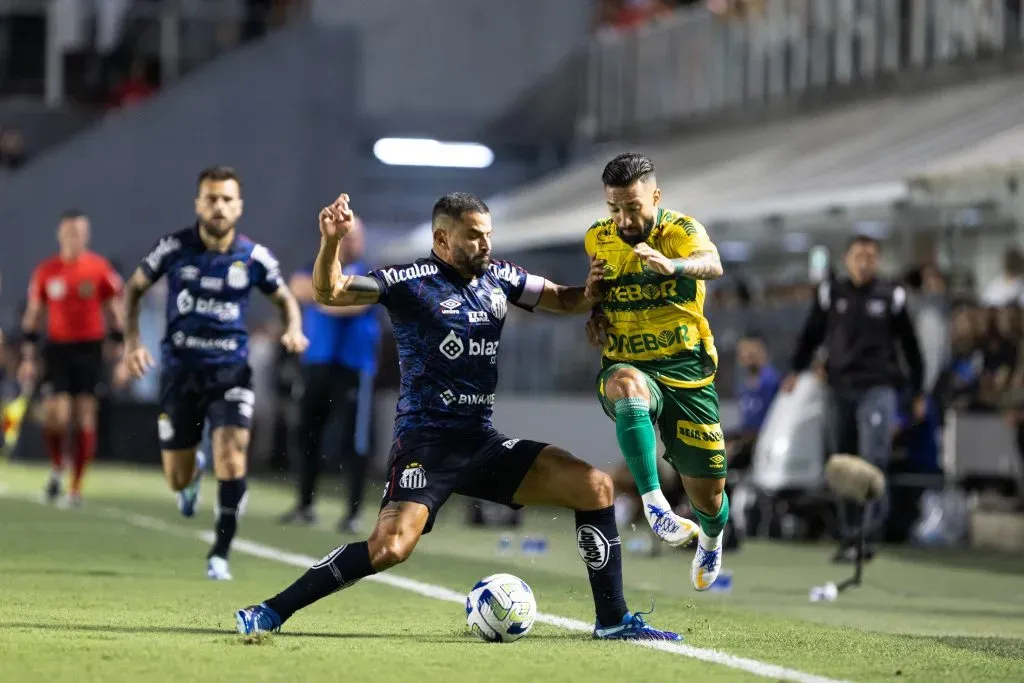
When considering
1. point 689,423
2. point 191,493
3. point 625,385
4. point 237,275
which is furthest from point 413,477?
point 191,493

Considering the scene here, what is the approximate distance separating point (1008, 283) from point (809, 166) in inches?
204

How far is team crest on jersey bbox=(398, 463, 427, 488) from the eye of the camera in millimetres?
8312

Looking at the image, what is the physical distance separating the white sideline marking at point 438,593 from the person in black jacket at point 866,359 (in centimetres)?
400

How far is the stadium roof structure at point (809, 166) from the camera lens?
65.3 feet

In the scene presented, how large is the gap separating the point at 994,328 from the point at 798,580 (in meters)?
4.37

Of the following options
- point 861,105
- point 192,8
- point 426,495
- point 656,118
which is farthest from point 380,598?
point 192,8

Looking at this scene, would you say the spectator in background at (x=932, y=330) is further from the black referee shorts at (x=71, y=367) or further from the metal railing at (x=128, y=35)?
the metal railing at (x=128, y=35)

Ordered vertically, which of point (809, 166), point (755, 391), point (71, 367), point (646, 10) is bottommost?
point (755, 391)

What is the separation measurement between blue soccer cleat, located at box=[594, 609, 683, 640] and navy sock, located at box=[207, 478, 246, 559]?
3583 millimetres

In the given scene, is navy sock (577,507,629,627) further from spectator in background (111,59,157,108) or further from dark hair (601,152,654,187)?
spectator in background (111,59,157,108)

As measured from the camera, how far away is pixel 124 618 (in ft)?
30.2

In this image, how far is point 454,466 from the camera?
27.5 feet

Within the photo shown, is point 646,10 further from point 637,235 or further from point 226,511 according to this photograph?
point 637,235

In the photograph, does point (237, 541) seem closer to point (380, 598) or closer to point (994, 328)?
point (380, 598)
